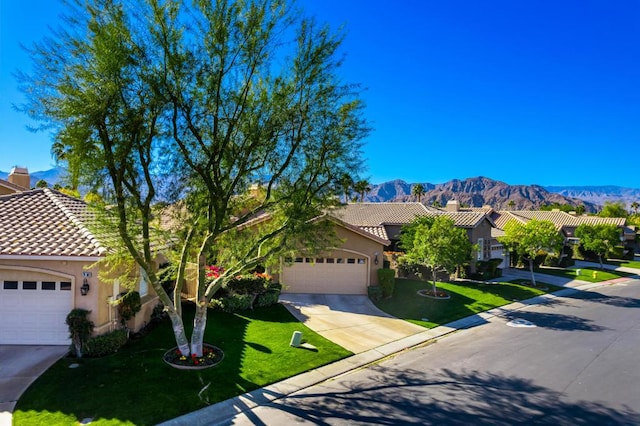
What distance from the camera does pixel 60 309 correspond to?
11766 mm

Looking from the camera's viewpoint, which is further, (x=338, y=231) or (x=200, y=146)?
(x=338, y=231)

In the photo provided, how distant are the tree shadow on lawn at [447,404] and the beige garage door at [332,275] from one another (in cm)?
1051

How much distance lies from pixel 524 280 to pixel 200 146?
26.7 m

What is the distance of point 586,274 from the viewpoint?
33.0 meters

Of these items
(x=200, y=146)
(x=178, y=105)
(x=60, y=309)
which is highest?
(x=178, y=105)

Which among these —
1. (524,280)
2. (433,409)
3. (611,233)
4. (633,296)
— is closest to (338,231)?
(433,409)

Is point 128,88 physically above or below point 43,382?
above

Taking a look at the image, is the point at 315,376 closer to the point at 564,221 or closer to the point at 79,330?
the point at 79,330

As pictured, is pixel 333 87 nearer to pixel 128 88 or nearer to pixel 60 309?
pixel 128 88

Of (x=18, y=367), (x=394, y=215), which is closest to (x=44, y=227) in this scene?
(x=18, y=367)

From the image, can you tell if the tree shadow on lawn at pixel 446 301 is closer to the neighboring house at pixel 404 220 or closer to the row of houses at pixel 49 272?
the neighboring house at pixel 404 220

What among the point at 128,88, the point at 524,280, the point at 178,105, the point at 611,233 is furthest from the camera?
the point at 611,233

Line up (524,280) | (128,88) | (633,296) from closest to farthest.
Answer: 1. (128,88)
2. (633,296)
3. (524,280)

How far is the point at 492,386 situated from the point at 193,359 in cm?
850
